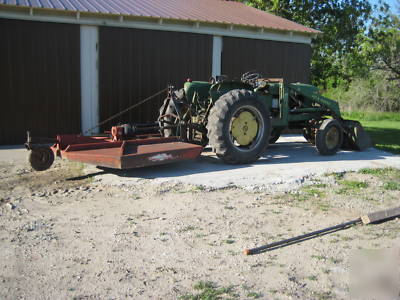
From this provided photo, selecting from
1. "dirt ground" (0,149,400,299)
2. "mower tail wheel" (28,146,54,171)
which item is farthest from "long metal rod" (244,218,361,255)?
"mower tail wheel" (28,146,54,171)

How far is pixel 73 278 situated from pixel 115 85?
7493 millimetres

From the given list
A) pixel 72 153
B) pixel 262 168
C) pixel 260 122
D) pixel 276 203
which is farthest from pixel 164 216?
pixel 260 122

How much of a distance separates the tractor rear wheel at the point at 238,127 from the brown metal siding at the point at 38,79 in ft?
13.9

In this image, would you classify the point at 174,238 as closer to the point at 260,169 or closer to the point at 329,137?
the point at 260,169

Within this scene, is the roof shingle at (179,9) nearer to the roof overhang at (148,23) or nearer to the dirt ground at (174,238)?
the roof overhang at (148,23)

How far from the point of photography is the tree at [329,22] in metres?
15.7

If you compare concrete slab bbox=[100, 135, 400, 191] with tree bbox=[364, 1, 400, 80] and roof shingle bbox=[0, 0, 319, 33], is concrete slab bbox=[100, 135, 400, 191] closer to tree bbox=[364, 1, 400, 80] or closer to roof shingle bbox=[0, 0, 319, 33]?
roof shingle bbox=[0, 0, 319, 33]

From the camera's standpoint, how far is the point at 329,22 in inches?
626

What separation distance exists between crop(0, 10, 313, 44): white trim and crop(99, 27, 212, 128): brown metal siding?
0.14 meters

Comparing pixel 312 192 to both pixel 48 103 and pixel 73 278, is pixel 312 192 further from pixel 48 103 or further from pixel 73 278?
pixel 48 103

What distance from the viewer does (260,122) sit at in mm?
7340

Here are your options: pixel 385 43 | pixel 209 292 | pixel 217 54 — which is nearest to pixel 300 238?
pixel 209 292

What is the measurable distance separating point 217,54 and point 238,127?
458 cm

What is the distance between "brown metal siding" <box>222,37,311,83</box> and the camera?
37.6ft
